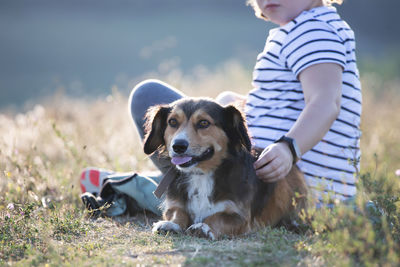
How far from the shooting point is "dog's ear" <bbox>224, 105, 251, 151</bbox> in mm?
Answer: 3230

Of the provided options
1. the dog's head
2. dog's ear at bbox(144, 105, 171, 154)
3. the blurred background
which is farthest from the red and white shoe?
the blurred background

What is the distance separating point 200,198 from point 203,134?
0.47 m

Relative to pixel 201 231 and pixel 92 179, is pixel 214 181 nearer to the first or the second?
pixel 201 231

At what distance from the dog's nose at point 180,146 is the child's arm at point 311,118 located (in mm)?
503

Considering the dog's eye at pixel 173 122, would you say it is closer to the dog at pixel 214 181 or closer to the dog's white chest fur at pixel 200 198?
the dog at pixel 214 181

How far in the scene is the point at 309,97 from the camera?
318 centimetres

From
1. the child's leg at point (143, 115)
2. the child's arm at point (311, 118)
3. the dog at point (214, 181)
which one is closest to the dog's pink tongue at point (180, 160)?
the dog at point (214, 181)

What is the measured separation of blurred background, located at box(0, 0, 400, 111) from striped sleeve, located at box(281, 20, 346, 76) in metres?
12.2

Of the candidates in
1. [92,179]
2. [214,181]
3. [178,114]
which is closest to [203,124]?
[178,114]

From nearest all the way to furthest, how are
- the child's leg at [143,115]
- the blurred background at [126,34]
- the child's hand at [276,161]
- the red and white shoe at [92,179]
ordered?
the child's hand at [276,161] < the child's leg at [143,115] < the red and white shoe at [92,179] < the blurred background at [126,34]

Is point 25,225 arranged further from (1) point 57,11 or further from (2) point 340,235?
(1) point 57,11

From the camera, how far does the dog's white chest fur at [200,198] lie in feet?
10.8

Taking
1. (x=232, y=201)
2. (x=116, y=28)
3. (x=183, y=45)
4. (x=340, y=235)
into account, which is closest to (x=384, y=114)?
(x=232, y=201)

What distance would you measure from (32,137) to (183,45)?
20679mm
